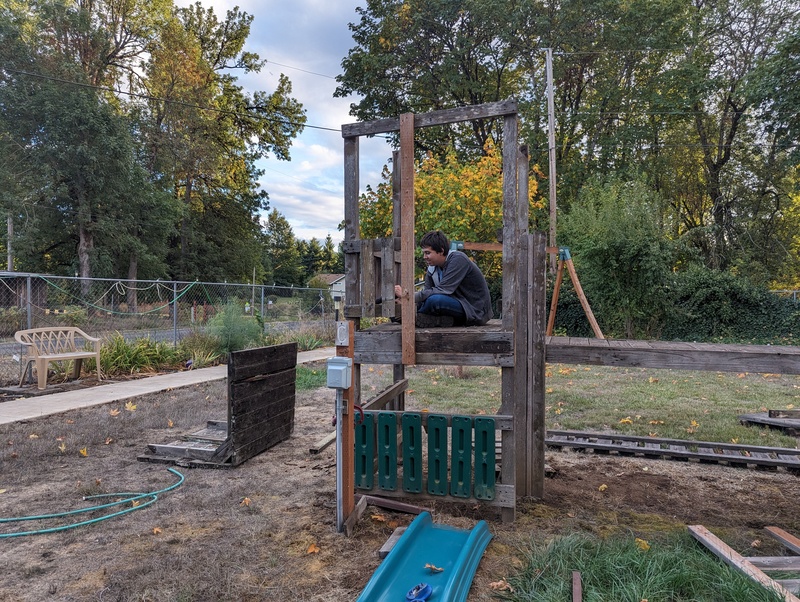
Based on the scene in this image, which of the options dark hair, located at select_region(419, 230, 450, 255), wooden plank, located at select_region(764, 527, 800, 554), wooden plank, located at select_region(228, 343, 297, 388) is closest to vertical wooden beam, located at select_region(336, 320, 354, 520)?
dark hair, located at select_region(419, 230, 450, 255)

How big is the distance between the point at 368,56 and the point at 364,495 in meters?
23.2

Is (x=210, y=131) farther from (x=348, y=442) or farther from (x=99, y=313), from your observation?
(x=348, y=442)

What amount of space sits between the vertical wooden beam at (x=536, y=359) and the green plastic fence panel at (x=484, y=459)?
0.51 meters

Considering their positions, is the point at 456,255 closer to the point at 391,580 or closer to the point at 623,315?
the point at 391,580

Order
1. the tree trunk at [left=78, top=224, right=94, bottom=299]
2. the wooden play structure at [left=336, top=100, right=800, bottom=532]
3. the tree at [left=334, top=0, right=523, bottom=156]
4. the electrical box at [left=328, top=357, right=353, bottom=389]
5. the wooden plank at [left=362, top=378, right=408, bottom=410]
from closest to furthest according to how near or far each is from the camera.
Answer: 1. the electrical box at [left=328, top=357, right=353, bottom=389]
2. the wooden play structure at [left=336, top=100, right=800, bottom=532]
3. the wooden plank at [left=362, top=378, right=408, bottom=410]
4. the tree at [left=334, top=0, right=523, bottom=156]
5. the tree trunk at [left=78, top=224, right=94, bottom=299]

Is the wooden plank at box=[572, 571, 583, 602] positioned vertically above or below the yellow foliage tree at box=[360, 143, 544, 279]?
below

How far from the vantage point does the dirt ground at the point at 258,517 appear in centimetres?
282

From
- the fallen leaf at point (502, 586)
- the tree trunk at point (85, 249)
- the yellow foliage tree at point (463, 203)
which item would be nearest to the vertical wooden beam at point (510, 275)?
the fallen leaf at point (502, 586)

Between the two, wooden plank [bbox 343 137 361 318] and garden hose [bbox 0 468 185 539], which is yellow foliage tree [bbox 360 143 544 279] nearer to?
wooden plank [bbox 343 137 361 318]

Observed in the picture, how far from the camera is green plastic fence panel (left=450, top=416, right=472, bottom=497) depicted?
3754 millimetres

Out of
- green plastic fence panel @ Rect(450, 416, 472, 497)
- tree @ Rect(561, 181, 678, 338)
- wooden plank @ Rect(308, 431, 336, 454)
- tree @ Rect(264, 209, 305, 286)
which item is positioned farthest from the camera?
tree @ Rect(264, 209, 305, 286)

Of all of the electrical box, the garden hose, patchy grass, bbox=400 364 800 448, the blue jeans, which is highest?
the blue jeans

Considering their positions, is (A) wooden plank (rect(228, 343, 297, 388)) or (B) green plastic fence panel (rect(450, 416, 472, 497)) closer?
(B) green plastic fence panel (rect(450, 416, 472, 497))

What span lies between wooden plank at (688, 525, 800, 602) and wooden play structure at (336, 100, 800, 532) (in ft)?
3.57
